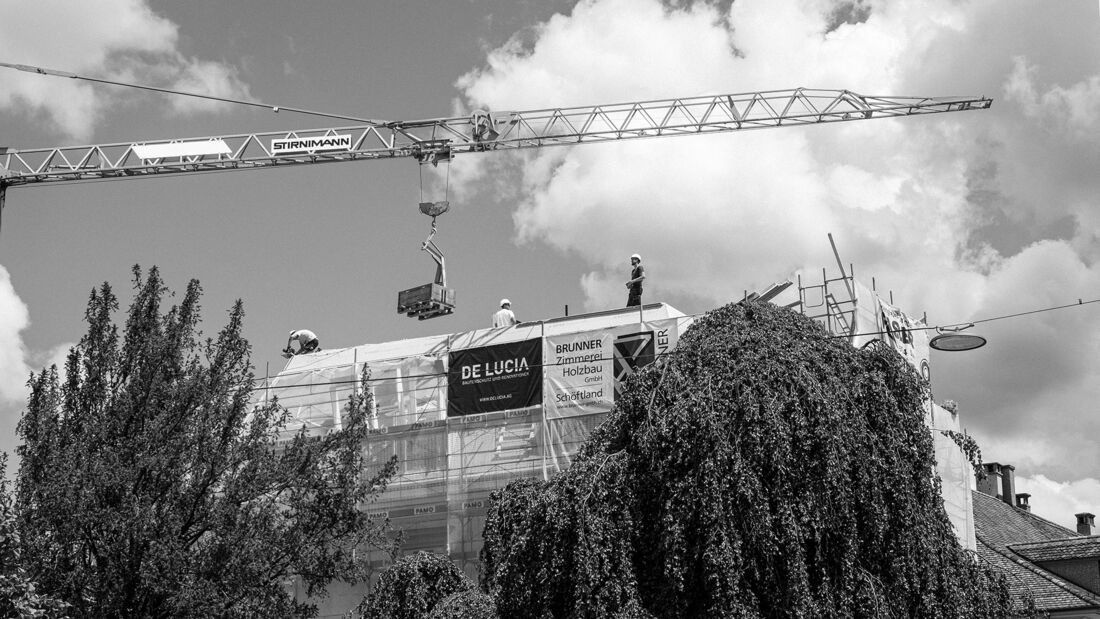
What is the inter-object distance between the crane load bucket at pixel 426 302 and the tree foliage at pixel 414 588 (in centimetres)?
1142

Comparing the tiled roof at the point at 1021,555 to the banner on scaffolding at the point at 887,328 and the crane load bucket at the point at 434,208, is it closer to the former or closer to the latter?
the banner on scaffolding at the point at 887,328

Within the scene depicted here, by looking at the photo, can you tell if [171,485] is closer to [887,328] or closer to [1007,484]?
[887,328]

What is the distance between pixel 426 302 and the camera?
114 feet

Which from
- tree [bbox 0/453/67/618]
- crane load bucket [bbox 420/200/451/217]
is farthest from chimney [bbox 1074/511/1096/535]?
tree [bbox 0/453/67/618]

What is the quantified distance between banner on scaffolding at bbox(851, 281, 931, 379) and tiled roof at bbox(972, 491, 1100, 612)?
16.0ft

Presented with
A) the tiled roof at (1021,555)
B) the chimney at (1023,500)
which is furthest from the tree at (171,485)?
the chimney at (1023,500)

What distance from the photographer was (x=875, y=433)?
16.6 m

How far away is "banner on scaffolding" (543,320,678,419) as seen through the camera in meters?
27.9

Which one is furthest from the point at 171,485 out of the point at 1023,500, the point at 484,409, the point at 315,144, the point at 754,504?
the point at 1023,500

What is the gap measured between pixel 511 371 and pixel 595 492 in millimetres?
12307

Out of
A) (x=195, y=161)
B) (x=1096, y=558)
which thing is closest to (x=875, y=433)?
(x=1096, y=558)

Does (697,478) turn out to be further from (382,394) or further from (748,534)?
(382,394)

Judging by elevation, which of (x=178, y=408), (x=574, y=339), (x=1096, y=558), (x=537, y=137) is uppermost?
(x=537, y=137)

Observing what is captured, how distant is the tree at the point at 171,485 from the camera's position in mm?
18547
